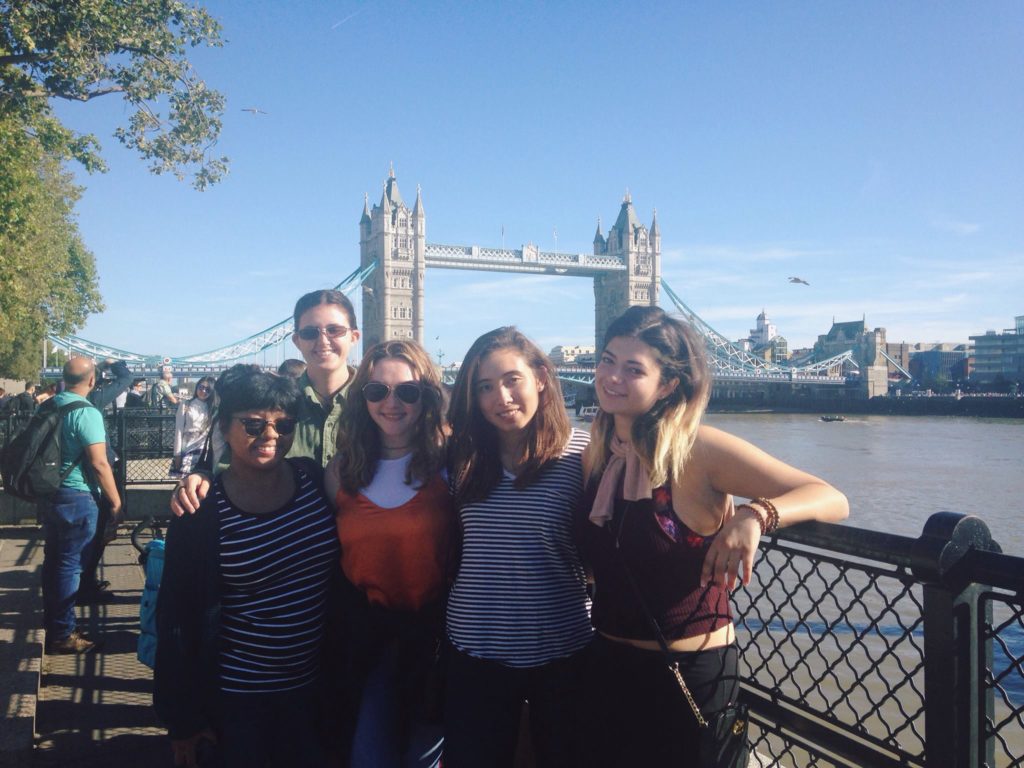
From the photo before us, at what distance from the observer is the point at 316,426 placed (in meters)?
2.21

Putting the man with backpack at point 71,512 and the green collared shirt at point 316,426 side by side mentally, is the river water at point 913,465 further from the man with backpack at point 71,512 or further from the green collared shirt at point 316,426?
the man with backpack at point 71,512

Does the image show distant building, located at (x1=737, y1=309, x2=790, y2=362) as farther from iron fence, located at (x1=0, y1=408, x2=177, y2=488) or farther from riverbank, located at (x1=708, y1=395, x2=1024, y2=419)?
iron fence, located at (x1=0, y1=408, x2=177, y2=488)

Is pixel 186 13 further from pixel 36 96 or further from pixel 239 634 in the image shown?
pixel 239 634

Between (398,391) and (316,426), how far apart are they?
1.83 feet

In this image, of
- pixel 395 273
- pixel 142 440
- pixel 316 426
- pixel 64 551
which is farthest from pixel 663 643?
pixel 395 273

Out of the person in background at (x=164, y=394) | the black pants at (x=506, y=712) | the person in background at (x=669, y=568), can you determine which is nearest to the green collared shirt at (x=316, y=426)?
the black pants at (x=506, y=712)

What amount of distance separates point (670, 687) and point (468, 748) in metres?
0.37

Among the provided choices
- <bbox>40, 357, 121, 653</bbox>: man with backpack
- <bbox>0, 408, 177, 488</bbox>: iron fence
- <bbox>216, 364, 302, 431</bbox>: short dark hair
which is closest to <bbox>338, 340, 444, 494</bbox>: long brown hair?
<bbox>216, 364, 302, 431</bbox>: short dark hair

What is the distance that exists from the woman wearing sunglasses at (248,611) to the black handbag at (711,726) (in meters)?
0.61

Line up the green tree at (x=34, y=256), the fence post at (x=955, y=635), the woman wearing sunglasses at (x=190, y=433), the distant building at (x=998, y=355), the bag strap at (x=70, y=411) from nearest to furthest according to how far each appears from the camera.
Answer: the fence post at (x=955, y=635), the woman wearing sunglasses at (x=190, y=433), the bag strap at (x=70, y=411), the green tree at (x=34, y=256), the distant building at (x=998, y=355)

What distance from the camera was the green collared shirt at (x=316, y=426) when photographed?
2.13 metres

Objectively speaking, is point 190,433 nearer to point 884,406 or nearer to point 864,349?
point 884,406

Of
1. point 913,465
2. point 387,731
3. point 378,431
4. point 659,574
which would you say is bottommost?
point 913,465

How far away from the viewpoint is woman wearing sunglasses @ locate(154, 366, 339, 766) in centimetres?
153
